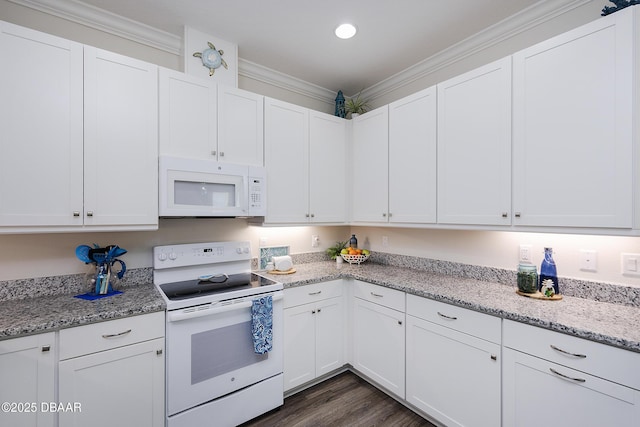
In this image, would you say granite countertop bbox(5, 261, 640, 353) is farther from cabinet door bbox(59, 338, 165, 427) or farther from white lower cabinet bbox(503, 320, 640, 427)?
cabinet door bbox(59, 338, 165, 427)

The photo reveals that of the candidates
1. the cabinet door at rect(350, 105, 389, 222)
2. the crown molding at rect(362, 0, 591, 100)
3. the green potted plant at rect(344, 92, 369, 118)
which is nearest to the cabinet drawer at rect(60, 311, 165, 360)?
the cabinet door at rect(350, 105, 389, 222)

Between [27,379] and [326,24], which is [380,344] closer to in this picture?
[27,379]

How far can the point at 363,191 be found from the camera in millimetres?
2814

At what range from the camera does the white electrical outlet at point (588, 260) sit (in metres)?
1.70

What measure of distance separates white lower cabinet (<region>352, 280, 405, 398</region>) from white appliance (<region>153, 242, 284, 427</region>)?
712 millimetres

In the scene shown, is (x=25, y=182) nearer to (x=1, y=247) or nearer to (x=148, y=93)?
(x=1, y=247)

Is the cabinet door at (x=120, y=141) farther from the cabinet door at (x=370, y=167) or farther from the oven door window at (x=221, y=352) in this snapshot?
the cabinet door at (x=370, y=167)

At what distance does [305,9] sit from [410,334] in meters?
2.32

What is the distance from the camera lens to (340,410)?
2.12 meters

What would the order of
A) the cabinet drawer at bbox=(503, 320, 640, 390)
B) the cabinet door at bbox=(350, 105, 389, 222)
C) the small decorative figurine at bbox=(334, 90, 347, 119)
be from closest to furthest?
the cabinet drawer at bbox=(503, 320, 640, 390) → the cabinet door at bbox=(350, 105, 389, 222) → the small decorative figurine at bbox=(334, 90, 347, 119)

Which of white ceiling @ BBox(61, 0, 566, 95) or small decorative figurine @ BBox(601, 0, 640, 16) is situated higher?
white ceiling @ BBox(61, 0, 566, 95)

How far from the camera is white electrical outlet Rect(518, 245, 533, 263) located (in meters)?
1.96

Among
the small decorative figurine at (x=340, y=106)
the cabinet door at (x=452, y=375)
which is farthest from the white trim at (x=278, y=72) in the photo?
the cabinet door at (x=452, y=375)

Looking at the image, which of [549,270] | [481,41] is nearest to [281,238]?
[549,270]
